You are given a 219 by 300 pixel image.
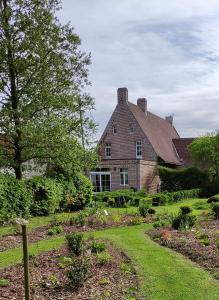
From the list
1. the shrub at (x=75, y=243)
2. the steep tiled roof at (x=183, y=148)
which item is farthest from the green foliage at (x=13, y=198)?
the steep tiled roof at (x=183, y=148)

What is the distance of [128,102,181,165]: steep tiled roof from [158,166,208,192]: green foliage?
4.16 m

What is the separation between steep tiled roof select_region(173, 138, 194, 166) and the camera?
51219 mm

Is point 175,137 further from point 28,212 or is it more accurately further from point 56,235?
point 56,235

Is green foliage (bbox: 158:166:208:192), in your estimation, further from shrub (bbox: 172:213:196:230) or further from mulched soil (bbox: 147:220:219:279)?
shrub (bbox: 172:213:196:230)

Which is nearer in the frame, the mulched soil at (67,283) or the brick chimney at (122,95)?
the mulched soil at (67,283)

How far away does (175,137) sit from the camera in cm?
5744

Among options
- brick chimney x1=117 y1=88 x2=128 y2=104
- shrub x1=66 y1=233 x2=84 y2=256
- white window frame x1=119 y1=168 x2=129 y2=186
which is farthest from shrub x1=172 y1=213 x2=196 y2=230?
brick chimney x1=117 y1=88 x2=128 y2=104

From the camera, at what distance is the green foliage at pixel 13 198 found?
16.0 m

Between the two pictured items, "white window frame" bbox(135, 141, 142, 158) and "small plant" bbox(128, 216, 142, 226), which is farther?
"white window frame" bbox(135, 141, 142, 158)

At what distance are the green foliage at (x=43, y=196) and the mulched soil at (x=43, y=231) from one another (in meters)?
4.03

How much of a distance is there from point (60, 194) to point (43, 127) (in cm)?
399

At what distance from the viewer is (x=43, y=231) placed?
46.4ft

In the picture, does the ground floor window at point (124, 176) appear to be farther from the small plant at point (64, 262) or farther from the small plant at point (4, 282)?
the small plant at point (4, 282)

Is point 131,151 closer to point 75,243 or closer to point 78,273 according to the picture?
point 75,243
